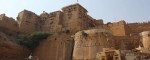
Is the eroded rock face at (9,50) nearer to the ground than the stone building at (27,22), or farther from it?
nearer to the ground

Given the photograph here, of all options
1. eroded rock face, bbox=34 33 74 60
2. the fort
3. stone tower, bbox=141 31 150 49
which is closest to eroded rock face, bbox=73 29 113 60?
the fort

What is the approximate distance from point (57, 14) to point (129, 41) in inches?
565

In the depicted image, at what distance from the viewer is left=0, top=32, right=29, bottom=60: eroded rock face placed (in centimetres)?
2620

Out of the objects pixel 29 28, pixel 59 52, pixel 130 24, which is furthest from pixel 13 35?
pixel 130 24

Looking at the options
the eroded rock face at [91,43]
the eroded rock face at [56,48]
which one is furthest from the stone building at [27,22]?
the eroded rock face at [91,43]

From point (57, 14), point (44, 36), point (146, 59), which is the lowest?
point (146, 59)

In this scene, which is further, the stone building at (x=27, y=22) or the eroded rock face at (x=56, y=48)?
the stone building at (x=27, y=22)

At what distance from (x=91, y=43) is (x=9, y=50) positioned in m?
10.6

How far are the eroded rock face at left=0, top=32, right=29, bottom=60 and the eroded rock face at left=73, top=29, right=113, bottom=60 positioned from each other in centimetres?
833

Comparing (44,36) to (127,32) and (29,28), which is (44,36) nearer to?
(29,28)

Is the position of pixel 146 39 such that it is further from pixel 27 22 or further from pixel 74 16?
pixel 27 22

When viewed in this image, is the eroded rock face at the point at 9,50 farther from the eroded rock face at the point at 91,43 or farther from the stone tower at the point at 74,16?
the stone tower at the point at 74,16

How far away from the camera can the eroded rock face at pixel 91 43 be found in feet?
75.5

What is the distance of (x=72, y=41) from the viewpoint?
2745 centimetres
